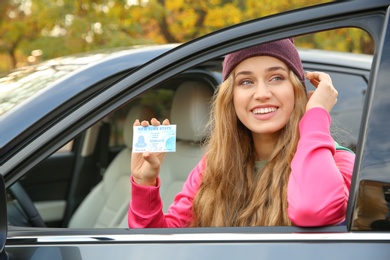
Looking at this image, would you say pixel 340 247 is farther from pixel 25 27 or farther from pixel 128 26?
pixel 25 27

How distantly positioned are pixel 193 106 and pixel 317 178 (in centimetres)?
135

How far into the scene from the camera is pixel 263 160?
7.43 feet

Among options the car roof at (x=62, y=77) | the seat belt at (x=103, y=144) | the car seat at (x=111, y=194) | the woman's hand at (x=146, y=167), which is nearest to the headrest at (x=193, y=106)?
the car roof at (x=62, y=77)

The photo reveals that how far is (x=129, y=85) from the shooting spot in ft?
6.42

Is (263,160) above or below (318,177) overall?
above

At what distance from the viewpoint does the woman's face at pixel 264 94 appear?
81.9 inches

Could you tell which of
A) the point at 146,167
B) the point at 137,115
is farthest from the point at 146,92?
the point at 137,115

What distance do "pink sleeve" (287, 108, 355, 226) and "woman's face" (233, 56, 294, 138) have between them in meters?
0.12

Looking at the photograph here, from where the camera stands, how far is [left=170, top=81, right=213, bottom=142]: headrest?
3094 millimetres

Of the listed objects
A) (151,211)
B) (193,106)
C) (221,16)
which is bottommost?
(151,211)

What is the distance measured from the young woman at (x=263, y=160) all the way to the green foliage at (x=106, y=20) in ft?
11.1

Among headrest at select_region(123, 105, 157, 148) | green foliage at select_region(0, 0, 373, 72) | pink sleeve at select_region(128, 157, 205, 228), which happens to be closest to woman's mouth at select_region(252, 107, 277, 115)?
pink sleeve at select_region(128, 157, 205, 228)

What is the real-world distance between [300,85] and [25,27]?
4966 mm

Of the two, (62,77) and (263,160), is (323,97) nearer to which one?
(263,160)
